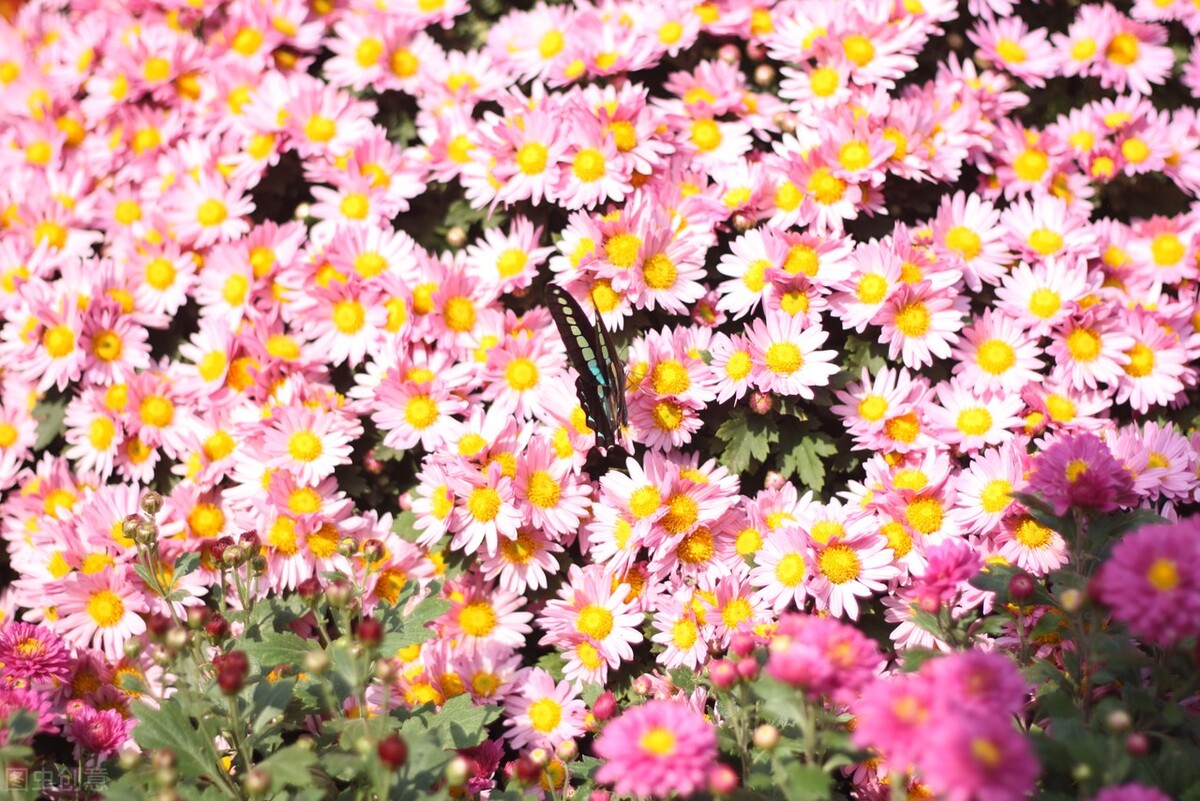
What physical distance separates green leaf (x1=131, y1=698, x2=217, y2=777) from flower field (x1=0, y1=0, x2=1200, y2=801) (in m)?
0.01

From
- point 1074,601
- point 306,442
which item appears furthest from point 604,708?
point 306,442

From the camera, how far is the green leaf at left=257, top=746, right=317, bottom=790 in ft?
7.20

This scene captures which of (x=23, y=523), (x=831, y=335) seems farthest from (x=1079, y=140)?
(x=23, y=523)

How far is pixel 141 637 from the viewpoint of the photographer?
11.2 feet

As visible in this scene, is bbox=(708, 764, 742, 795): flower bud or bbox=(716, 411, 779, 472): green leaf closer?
bbox=(708, 764, 742, 795): flower bud

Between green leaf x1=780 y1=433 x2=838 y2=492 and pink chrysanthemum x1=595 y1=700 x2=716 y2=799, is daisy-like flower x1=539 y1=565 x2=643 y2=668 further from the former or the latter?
pink chrysanthemum x1=595 y1=700 x2=716 y2=799

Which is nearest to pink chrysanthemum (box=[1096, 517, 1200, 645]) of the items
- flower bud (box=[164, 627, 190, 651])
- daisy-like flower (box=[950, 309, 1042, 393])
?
daisy-like flower (box=[950, 309, 1042, 393])

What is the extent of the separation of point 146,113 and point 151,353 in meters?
1.23

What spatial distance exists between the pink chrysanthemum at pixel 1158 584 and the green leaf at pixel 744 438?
4.79 ft

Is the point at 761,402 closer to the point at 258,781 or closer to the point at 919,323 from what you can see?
the point at 919,323

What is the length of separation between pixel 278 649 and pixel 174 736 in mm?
379

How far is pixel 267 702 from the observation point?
2482 millimetres

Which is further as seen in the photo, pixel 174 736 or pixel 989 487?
pixel 989 487

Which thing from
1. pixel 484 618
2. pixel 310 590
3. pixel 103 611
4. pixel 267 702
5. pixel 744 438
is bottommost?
pixel 484 618
